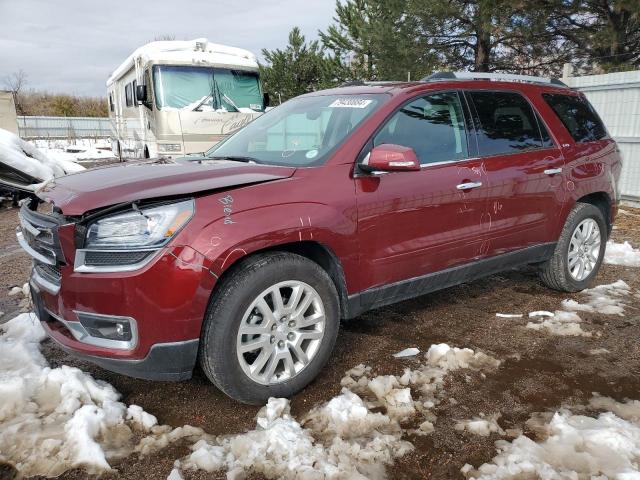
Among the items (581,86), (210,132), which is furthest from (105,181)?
(581,86)

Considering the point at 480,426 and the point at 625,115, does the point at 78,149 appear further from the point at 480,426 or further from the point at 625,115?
the point at 480,426

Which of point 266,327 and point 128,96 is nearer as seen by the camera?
point 266,327

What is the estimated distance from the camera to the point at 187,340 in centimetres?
247

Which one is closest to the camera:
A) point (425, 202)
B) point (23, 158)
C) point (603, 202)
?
point (425, 202)

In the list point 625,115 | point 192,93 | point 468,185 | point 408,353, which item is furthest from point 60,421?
point 625,115

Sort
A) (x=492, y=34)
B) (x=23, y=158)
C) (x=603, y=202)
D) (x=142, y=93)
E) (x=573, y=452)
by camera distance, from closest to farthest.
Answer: (x=573, y=452)
(x=603, y=202)
(x=23, y=158)
(x=142, y=93)
(x=492, y=34)

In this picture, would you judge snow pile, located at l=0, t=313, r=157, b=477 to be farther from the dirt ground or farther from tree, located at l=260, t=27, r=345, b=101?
tree, located at l=260, t=27, r=345, b=101

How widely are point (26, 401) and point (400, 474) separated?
1.95 metres

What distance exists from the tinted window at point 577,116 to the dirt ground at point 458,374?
57.1 inches

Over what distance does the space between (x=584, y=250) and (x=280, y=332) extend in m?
3.25

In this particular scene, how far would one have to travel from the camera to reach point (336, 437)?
2.42m

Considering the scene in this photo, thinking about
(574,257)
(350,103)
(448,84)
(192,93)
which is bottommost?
(574,257)

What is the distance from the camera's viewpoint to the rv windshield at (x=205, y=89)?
380 inches

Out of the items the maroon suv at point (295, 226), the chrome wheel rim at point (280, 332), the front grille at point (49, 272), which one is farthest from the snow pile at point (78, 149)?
the chrome wheel rim at point (280, 332)
